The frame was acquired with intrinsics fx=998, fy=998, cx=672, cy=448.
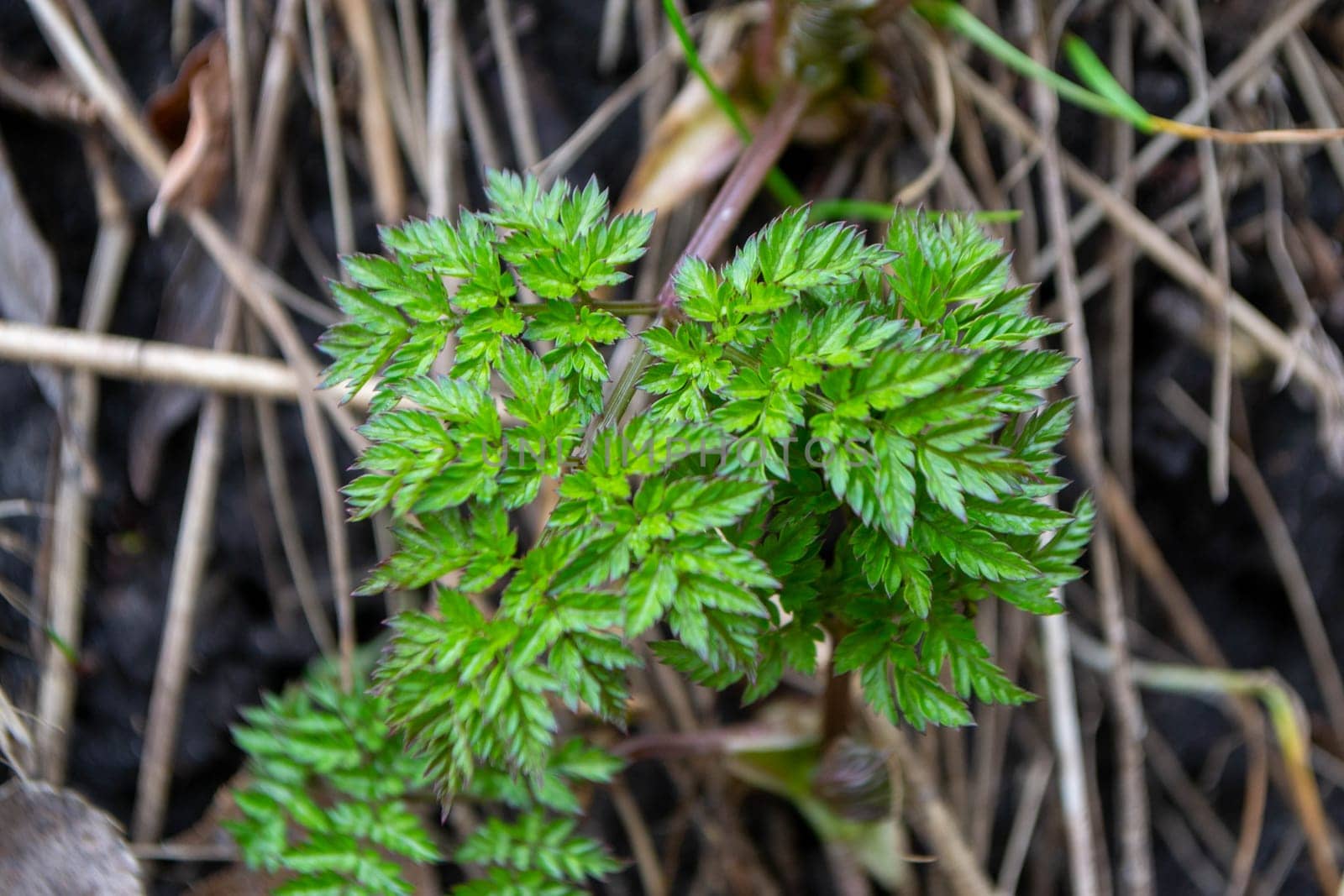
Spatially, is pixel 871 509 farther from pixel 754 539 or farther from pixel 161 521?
pixel 161 521

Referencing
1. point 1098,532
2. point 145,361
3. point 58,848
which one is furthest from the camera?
point 1098,532

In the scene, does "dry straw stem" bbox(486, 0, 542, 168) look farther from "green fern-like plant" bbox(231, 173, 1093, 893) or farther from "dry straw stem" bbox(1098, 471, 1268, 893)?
"dry straw stem" bbox(1098, 471, 1268, 893)

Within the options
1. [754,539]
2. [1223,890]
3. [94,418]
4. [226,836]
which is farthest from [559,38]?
[1223,890]

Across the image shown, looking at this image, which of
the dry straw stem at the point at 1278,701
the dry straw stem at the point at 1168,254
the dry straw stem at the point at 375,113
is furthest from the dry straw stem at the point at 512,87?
A: the dry straw stem at the point at 1278,701

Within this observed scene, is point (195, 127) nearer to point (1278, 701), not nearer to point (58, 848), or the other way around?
point (58, 848)

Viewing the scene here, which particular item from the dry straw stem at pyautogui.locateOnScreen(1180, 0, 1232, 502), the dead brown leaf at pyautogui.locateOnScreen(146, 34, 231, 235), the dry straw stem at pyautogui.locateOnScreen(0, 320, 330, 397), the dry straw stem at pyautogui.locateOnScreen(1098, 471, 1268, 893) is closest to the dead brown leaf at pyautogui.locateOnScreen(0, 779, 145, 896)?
the dry straw stem at pyautogui.locateOnScreen(0, 320, 330, 397)

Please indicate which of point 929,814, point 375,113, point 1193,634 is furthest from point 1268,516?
point 375,113

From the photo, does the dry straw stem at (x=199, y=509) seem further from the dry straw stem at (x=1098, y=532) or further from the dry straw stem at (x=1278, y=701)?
the dry straw stem at (x=1278, y=701)
